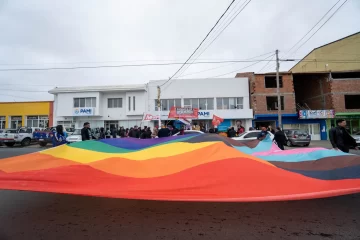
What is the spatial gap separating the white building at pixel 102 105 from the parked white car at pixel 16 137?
6.91m

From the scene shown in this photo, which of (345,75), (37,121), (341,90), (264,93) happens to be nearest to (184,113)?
(264,93)

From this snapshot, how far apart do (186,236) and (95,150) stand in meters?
2.78

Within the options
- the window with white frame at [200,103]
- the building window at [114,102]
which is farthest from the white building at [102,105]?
the window with white frame at [200,103]

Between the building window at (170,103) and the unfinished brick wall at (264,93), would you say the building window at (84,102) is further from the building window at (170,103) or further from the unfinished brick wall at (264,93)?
the unfinished brick wall at (264,93)

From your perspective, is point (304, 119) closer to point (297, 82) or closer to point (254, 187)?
point (297, 82)

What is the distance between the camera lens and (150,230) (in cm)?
296

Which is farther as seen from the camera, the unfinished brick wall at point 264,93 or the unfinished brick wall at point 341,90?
the unfinished brick wall at point 264,93

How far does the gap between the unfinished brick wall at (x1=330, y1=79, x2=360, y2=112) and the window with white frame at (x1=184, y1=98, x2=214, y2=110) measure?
13.9 m

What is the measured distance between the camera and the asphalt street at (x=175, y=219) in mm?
2830

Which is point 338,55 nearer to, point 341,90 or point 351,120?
point 341,90

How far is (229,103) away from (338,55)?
18759 mm

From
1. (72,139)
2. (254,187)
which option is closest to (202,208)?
(254,187)

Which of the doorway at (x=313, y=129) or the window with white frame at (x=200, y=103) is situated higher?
the window with white frame at (x=200, y=103)

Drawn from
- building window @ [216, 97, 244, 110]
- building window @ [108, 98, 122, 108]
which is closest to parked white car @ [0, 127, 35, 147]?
building window @ [108, 98, 122, 108]
